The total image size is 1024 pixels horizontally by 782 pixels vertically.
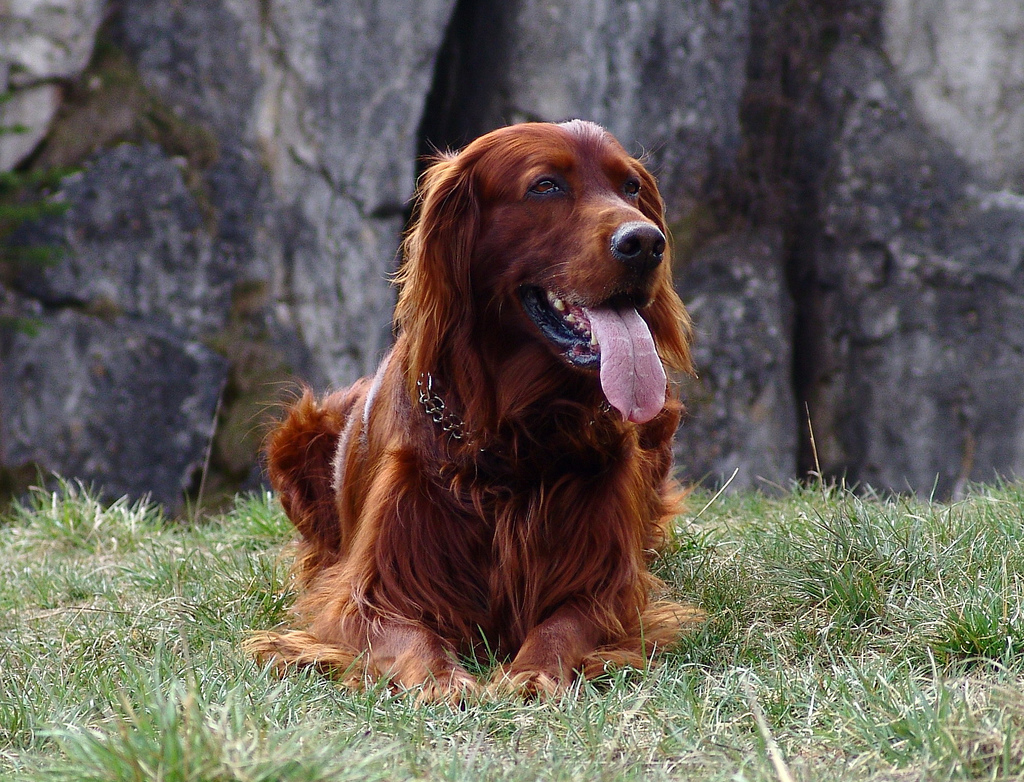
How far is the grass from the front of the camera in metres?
1.79

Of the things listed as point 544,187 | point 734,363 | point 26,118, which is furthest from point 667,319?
point 26,118

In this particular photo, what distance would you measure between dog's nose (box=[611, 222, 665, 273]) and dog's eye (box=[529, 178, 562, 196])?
0.26m

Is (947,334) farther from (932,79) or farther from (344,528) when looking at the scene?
(344,528)

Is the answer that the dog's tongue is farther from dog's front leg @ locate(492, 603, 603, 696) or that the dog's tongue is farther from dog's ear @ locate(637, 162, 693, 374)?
dog's front leg @ locate(492, 603, 603, 696)

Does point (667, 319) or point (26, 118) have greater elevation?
point (26, 118)

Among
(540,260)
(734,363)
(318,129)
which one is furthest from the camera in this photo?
(734,363)

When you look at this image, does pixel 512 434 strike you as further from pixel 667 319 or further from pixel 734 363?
pixel 734 363

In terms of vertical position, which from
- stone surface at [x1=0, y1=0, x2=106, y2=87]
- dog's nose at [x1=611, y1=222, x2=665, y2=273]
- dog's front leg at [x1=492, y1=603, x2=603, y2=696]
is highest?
stone surface at [x1=0, y1=0, x2=106, y2=87]

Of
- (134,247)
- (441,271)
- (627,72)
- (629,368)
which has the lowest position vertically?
(134,247)

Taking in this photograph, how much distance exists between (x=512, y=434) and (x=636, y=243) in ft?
1.91

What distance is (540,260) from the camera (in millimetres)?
2816

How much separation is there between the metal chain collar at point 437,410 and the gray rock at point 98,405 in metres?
4.57

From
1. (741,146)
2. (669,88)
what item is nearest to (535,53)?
(669,88)

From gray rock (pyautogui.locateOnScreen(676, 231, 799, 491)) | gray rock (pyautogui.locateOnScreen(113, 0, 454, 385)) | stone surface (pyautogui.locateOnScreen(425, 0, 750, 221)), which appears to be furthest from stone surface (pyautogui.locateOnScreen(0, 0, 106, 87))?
gray rock (pyautogui.locateOnScreen(676, 231, 799, 491))
